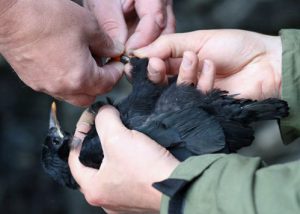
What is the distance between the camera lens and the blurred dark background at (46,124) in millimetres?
3078

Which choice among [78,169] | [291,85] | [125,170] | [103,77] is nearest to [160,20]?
[103,77]

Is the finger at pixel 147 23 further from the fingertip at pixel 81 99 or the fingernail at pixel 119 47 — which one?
the fingertip at pixel 81 99

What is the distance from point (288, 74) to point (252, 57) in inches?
6.5

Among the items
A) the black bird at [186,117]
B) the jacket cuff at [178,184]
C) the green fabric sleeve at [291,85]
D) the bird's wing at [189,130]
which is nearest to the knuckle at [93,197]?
the black bird at [186,117]

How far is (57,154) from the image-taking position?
5.83 ft

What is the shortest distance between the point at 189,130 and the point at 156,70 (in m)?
0.25

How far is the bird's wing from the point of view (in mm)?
1528

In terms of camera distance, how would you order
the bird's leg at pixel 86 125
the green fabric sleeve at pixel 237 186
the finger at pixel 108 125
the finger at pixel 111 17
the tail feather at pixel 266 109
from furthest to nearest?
the finger at pixel 111 17, the bird's leg at pixel 86 125, the tail feather at pixel 266 109, the finger at pixel 108 125, the green fabric sleeve at pixel 237 186

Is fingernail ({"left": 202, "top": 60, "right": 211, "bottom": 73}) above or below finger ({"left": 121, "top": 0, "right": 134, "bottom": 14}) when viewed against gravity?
above

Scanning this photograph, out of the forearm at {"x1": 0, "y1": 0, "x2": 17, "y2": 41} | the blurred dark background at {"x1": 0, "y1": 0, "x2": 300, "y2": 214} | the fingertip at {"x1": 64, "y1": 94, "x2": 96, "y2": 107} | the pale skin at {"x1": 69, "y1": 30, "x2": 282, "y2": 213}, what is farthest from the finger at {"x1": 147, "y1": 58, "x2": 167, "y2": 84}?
the blurred dark background at {"x1": 0, "y1": 0, "x2": 300, "y2": 214}

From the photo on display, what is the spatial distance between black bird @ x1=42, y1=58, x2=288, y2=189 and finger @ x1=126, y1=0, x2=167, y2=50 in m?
0.16

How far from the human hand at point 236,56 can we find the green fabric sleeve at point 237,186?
2.02 ft

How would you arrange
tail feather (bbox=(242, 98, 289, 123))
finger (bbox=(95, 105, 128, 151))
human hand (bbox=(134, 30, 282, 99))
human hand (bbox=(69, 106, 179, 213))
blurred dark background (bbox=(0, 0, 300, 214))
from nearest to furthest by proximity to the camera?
human hand (bbox=(69, 106, 179, 213)), finger (bbox=(95, 105, 128, 151)), tail feather (bbox=(242, 98, 289, 123)), human hand (bbox=(134, 30, 282, 99)), blurred dark background (bbox=(0, 0, 300, 214))

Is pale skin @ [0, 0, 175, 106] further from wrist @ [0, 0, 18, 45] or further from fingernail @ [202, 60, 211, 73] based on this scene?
fingernail @ [202, 60, 211, 73]
